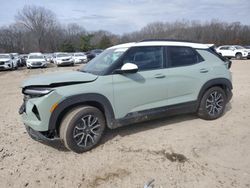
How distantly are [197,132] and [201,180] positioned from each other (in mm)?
1549

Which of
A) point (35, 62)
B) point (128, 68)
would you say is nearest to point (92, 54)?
point (35, 62)

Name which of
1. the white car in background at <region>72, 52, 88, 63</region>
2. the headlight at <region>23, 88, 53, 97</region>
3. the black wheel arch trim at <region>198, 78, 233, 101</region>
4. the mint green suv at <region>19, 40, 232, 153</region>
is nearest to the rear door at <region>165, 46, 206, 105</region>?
the mint green suv at <region>19, 40, 232, 153</region>

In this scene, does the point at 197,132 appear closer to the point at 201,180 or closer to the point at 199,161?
the point at 199,161

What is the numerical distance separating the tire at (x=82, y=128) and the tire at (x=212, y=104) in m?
2.28

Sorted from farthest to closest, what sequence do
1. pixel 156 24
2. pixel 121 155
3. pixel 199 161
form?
pixel 156 24 < pixel 121 155 < pixel 199 161

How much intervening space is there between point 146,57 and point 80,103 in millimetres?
1494

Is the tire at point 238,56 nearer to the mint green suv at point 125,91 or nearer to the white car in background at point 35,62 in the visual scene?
the white car in background at point 35,62

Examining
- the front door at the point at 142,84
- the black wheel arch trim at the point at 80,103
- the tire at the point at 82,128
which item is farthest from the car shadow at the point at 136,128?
the front door at the point at 142,84

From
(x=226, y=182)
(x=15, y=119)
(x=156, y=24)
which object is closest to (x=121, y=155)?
(x=226, y=182)

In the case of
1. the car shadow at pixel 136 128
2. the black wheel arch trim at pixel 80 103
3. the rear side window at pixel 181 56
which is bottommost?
the car shadow at pixel 136 128

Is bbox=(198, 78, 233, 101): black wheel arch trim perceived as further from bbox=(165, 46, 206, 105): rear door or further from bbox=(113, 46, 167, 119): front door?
bbox=(113, 46, 167, 119): front door

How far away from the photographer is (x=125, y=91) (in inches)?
148

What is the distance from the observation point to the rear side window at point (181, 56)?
4.25 metres

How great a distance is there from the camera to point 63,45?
5088 cm
